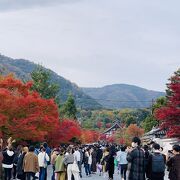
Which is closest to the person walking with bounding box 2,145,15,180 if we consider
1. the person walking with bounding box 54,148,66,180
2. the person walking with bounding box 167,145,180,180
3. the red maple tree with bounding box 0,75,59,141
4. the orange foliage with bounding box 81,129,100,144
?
the person walking with bounding box 54,148,66,180

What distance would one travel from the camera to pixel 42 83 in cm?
7375

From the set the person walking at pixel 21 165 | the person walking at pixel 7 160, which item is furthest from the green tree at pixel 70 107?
the person walking at pixel 21 165

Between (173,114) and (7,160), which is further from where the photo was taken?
(173,114)

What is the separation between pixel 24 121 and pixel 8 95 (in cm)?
230

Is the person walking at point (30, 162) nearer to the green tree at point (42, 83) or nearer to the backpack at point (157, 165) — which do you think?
the backpack at point (157, 165)

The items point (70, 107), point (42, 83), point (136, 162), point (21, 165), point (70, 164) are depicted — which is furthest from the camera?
point (70, 107)

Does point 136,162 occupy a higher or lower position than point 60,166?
higher

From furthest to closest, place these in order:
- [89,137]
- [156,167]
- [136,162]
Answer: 1. [89,137]
2. [156,167]
3. [136,162]

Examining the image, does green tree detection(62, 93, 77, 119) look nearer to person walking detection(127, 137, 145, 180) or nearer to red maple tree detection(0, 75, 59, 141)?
red maple tree detection(0, 75, 59, 141)

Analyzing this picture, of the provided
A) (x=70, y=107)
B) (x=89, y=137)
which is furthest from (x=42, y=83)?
(x=89, y=137)

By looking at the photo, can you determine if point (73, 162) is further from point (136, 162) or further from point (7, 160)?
point (136, 162)

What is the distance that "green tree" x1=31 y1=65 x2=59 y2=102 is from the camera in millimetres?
72750

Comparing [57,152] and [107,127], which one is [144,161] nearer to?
[57,152]

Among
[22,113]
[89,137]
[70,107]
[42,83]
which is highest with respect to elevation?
[42,83]
